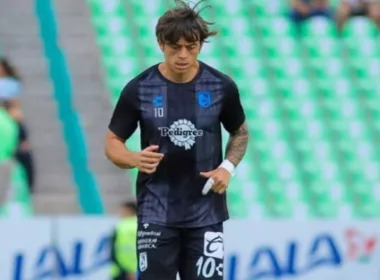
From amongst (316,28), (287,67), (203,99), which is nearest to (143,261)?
(203,99)

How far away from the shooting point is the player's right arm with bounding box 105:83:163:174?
666 centimetres

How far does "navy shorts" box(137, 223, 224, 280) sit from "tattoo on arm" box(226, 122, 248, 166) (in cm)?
36

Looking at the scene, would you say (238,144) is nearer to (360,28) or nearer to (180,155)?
(180,155)

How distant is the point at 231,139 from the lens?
6977mm

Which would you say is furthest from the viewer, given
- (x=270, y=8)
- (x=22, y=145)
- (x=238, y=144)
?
(x=270, y=8)

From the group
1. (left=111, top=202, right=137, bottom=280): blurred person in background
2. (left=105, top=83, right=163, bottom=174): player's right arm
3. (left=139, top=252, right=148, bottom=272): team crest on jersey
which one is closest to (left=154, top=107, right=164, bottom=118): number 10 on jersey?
(left=105, top=83, right=163, bottom=174): player's right arm

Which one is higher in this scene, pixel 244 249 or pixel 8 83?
pixel 8 83

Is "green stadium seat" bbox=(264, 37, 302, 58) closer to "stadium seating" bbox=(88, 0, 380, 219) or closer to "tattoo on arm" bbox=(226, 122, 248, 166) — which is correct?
"stadium seating" bbox=(88, 0, 380, 219)

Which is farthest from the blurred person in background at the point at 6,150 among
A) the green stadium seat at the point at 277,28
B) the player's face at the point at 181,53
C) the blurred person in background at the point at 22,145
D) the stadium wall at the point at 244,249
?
the player's face at the point at 181,53

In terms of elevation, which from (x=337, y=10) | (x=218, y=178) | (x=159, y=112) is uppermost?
(x=337, y=10)

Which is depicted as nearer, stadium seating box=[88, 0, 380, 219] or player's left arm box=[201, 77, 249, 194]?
player's left arm box=[201, 77, 249, 194]

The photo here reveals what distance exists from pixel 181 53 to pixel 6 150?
6177mm

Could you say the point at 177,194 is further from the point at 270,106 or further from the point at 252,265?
the point at 270,106

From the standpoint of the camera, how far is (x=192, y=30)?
6.57 metres
